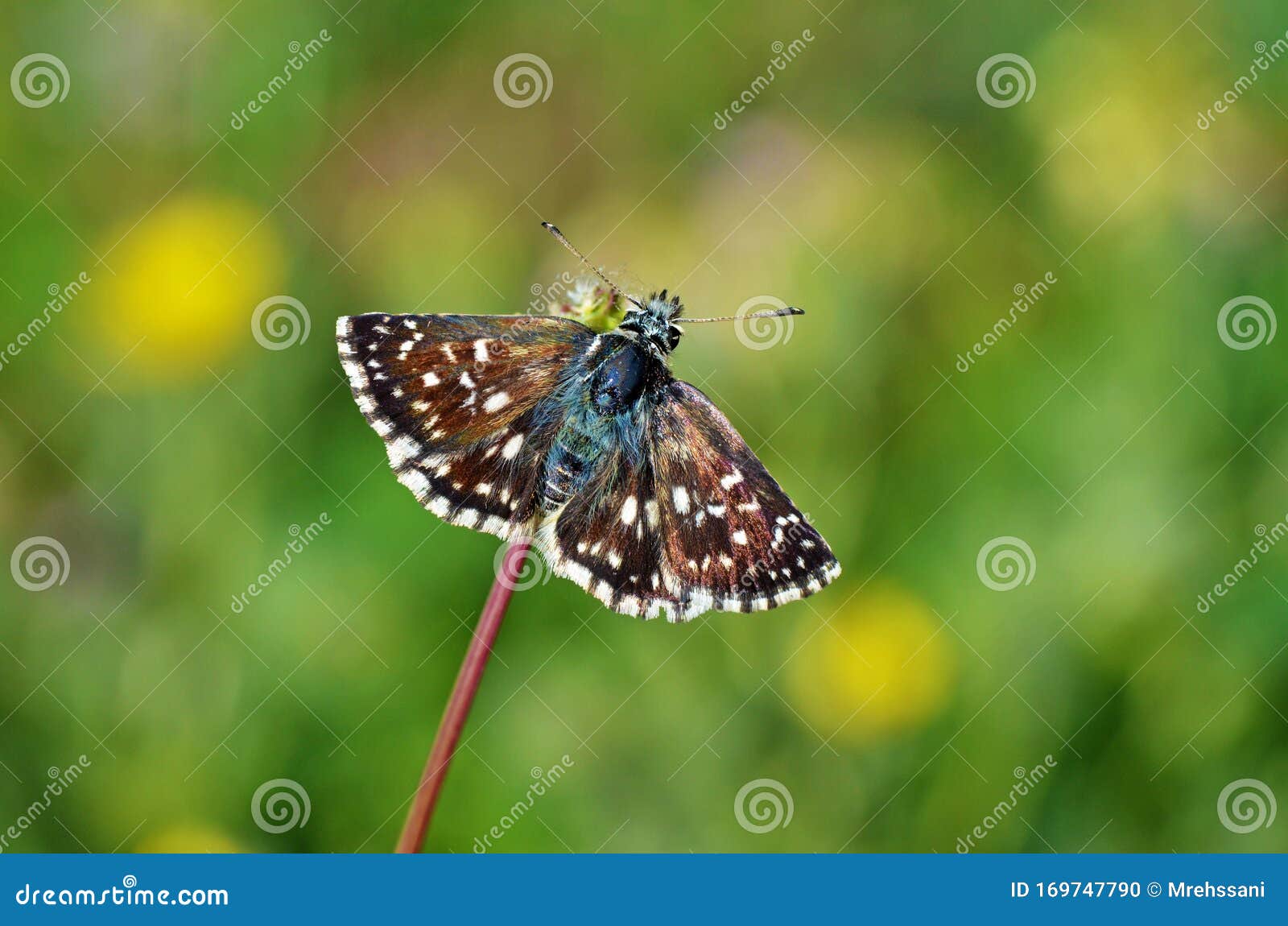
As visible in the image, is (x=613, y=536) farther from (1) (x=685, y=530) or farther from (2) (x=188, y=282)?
(2) (x=188, y=282)

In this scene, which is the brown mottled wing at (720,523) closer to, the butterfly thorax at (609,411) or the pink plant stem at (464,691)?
the butterfly thorax at (609,411)

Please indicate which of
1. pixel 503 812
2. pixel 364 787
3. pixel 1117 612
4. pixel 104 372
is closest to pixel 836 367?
pixel 1117 612

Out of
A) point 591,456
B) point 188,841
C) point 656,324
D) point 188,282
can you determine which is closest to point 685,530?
point 591,456

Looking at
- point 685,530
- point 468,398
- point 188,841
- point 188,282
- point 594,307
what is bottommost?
point 188,841

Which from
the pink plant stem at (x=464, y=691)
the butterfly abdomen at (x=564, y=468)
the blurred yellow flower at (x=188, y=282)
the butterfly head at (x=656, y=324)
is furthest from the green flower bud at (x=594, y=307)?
the blurred yellow flower at (x=188, y=282)

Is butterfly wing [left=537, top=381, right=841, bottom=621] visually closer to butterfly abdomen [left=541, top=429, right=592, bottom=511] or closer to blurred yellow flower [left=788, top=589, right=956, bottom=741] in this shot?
butterfly abdomen [left=541, top=429, right=592, bottom=511]

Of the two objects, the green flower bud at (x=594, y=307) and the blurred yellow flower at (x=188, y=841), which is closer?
the green flower bud at (x=594, y=307)

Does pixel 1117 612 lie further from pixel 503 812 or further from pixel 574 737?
pixel 503 812

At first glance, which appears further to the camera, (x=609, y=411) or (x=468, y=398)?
(x=468, y=398)
